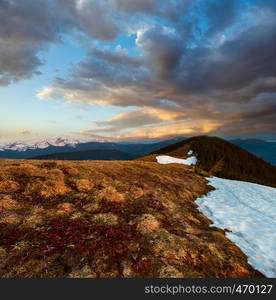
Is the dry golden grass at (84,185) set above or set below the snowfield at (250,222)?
above

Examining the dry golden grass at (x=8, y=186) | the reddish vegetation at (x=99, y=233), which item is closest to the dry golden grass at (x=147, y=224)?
the reddish vegetation at (x=99, y=233)

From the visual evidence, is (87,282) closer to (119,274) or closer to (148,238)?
(119,274)

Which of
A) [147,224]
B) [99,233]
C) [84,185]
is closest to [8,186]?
[84,185]

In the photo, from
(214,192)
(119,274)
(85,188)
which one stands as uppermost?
(85,188)

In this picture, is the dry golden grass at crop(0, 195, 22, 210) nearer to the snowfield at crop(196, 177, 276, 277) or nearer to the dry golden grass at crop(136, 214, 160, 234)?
the dry golden grass at crop(136, 214, 160, 234)

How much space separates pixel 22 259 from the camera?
24.2 feet

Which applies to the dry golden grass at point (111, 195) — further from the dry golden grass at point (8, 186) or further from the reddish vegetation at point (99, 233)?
the dry golden grass at point (8, 186)

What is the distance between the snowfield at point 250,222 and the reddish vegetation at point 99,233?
0.90 m

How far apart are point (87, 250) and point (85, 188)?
8.03 m

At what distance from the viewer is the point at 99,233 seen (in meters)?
9.62

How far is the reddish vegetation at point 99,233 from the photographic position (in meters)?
7.32

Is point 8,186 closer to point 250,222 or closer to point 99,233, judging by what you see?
point 99,233

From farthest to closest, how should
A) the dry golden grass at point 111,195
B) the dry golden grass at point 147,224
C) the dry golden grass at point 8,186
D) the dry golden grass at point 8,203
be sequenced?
the dry golden grass at point 111,195
the dry golden grass at point 8,186
the dry golden grass at point 8,203
the dry golden grass at point 147,224

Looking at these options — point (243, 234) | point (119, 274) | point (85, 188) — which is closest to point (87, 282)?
point (119, 274)
